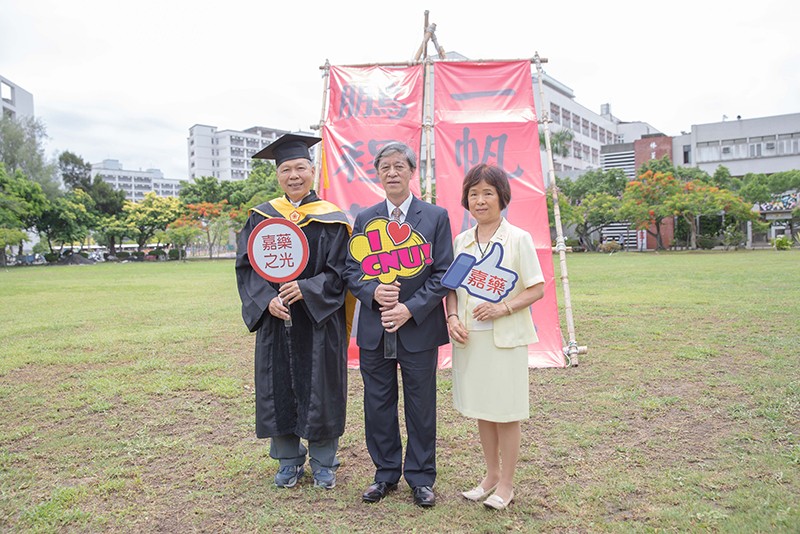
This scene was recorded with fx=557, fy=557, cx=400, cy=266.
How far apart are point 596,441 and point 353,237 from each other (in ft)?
8.10

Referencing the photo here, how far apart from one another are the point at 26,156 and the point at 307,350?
46.6 m

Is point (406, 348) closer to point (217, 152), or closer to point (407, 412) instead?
point (407, 412)

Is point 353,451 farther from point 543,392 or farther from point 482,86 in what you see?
point 482,86

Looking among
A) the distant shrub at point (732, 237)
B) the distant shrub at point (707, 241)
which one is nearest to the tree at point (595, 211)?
the distant shrub at point (707, 241)

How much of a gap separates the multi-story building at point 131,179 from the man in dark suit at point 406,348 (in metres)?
114

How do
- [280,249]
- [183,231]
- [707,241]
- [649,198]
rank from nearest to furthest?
[280,249]
[649,198]
[707,241]
[183,231]

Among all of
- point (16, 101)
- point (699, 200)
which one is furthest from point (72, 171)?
point (699, 200)

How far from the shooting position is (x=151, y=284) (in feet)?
63.3

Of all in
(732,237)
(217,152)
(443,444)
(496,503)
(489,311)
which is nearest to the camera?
(489,311)

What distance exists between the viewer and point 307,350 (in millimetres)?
3535

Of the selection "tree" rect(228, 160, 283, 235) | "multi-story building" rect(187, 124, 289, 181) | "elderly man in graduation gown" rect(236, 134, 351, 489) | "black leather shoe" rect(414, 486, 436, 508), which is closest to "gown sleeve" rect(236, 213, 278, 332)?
"elderly man in graduation gown" rect(236, 134, 351, 489)

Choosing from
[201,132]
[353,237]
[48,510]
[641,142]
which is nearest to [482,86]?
[353,237]

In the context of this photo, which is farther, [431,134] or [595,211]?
[595,211]

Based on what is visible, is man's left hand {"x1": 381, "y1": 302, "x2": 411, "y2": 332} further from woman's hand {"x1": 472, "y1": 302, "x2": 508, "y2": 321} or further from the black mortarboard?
the black mortarboard
